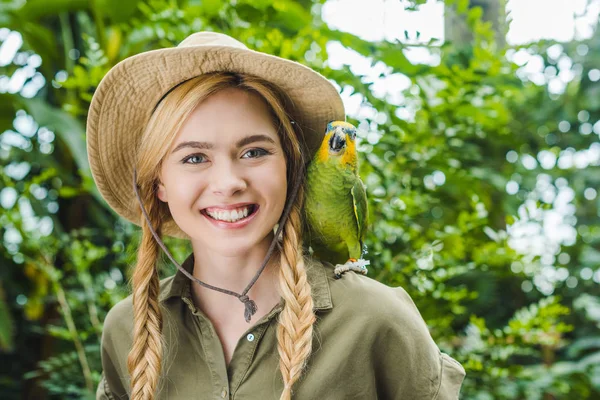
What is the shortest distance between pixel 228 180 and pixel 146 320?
51cm

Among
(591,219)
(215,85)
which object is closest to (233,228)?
(215,85)

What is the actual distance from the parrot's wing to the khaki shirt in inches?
6.1

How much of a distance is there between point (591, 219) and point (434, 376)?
2.59m

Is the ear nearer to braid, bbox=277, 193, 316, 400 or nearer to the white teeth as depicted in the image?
the white teeth

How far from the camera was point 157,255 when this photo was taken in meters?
1.74

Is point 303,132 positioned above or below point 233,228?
above

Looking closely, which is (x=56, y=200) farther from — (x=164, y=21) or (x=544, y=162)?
(x=544, y=162)

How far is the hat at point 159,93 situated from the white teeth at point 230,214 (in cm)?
38

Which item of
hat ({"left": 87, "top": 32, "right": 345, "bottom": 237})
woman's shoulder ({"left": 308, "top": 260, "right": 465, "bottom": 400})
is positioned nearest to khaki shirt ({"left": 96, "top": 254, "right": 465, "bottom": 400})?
woman's shoulder ({"left": 308, "top": 260, "right": 465, "bottom": 400})

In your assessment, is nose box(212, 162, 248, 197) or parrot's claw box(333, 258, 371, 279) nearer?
nose box(212, 162, 248, 197)

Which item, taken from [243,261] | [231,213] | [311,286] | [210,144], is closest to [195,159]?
[210,144]

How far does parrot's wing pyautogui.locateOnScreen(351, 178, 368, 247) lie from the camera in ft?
5.45

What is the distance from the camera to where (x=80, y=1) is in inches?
125

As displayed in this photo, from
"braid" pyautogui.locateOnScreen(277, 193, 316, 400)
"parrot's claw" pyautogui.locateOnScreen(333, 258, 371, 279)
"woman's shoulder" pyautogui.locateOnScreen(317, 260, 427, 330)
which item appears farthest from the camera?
"parrot's claw" pyautogui.locateOnScreen(333, 258, 371, 279)
